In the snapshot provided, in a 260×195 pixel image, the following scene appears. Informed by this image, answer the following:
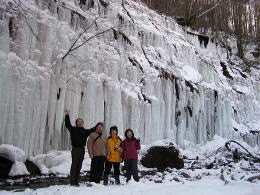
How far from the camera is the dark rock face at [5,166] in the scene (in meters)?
7.35

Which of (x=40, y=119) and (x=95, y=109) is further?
(x=95, y=109)

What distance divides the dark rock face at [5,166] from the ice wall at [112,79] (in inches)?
17.2

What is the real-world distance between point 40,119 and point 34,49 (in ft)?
6.09

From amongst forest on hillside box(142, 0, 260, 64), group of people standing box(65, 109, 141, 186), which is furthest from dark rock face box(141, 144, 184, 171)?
forest on hillside box(142, 0, 260, 64)

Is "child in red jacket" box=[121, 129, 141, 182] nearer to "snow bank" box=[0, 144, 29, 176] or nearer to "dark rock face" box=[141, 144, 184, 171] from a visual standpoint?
"snow bank" box=[0, 144, 29, 176]

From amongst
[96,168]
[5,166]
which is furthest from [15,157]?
[96,168]

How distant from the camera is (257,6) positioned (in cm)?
2711

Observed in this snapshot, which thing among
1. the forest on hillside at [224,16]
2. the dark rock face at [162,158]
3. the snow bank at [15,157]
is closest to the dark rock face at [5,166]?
the snow bank at [15,157]

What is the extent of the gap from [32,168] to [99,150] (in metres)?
2.35

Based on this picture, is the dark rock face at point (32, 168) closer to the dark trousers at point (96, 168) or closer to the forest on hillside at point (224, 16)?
the dark trousers at point (96, 168)

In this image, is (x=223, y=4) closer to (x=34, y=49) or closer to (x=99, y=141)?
(x=34, y=49)

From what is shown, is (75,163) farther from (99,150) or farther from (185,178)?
(185,178)

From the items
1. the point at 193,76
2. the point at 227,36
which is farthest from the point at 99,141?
the point at 227,36

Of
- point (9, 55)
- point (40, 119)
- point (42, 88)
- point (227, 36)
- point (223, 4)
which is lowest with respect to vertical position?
point (40, 119)
